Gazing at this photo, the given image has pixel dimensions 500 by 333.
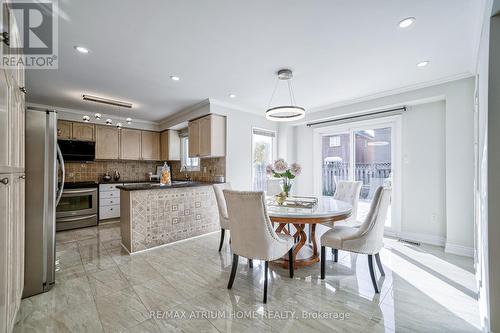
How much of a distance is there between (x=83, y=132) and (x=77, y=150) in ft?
1.36

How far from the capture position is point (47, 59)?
2463 mm

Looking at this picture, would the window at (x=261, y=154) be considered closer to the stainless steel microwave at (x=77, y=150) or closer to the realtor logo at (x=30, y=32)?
the realtor logo at (x=30, y=32)

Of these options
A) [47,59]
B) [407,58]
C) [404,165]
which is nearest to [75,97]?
[47,59]

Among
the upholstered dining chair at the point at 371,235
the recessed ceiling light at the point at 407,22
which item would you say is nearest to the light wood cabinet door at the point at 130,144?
the upholstered dining chair at the point at 371,235

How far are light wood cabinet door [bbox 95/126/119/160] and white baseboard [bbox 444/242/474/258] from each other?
251 inches

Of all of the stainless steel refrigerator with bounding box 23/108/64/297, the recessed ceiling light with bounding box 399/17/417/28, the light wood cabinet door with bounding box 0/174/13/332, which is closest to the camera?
the light wood cabinet door with bounding box 0/174/13/332

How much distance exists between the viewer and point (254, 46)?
2.24m

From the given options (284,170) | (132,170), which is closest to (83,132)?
(132,170)

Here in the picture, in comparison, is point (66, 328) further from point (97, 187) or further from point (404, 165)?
point (404, 165)

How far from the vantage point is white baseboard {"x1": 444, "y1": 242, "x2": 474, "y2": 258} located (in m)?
2.83

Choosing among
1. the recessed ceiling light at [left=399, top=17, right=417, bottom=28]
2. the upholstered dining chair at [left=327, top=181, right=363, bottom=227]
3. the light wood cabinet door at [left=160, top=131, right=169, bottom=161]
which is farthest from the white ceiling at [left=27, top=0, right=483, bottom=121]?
the light wood cabinet door at [left=160, top=131, right=169, bottom=161]

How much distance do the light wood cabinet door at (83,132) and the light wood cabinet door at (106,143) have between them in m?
0.11

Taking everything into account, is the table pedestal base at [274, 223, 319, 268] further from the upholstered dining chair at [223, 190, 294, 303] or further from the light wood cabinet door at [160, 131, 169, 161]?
the light wood cabinet door at [160, 131, 169, 161]

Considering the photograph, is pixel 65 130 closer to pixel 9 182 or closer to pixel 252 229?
pixel 9 182
